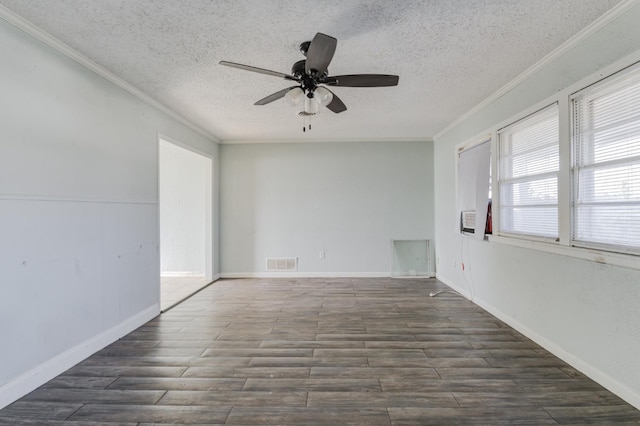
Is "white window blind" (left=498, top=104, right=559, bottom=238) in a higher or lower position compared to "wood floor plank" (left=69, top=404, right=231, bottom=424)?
higher

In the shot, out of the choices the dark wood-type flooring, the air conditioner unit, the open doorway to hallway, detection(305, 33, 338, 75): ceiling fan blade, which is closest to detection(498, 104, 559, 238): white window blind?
the air conditioner unit

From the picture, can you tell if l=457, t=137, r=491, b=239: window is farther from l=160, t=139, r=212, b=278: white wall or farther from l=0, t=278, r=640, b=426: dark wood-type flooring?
l=160, t=139, r=212, b=278: white wall

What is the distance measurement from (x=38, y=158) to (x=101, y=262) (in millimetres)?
1026

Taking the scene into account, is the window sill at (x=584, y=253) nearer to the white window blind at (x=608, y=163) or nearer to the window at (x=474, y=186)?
the white window blind at (x=608, y=163)

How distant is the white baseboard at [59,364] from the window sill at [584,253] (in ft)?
13.4

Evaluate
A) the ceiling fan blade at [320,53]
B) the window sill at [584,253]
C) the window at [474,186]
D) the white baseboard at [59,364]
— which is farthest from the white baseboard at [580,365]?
the white baseboard at [59,364]

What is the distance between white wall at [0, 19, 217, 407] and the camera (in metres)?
1.98

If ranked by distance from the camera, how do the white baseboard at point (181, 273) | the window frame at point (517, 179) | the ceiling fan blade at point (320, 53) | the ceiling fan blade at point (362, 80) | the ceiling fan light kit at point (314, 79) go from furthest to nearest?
the white baseboard at point (181, 273), the window frame at point (517, 179), the ceiling fan blade at point (362, 80), the ceiling fan light kit at point (314, 79), the ceiling fan blade at point (320, 53)

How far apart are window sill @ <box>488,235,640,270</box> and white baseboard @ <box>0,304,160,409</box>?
4092 mm

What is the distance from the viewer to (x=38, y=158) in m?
2.16

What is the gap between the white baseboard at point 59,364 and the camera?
195 cm

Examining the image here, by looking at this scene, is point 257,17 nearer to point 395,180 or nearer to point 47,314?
point 47,314

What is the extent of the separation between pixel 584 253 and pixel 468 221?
187 centimetres

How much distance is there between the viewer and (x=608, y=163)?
2086 millimetres
